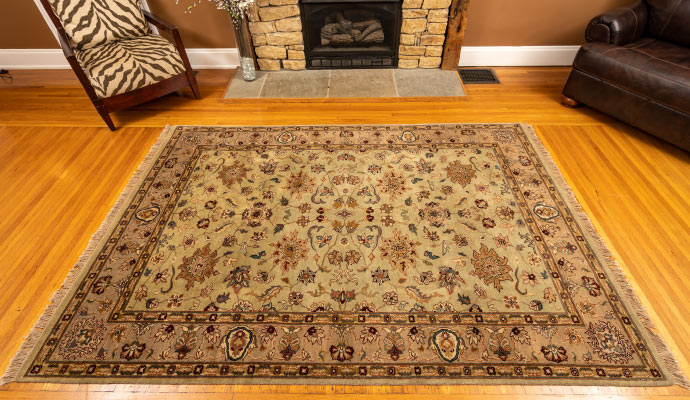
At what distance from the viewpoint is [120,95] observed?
108 inches

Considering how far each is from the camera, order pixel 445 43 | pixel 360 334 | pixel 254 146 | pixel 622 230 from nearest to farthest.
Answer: pixel 360 334 < pixel 622 230 < pixel 254 146 < pixel 445 43

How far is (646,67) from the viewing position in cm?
249

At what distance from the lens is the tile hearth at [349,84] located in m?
3.27

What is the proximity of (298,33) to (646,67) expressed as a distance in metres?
2.78

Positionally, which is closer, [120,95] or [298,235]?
[298,235]

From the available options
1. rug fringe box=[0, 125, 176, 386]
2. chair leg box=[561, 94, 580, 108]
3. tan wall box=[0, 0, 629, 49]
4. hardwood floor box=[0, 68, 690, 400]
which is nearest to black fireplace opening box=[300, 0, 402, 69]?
hardwood floor box=[0, 68, 690, 400]

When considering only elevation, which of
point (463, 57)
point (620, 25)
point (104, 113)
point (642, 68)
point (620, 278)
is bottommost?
point (620, 278)

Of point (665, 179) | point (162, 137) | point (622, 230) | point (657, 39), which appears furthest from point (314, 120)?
point (657, 39)

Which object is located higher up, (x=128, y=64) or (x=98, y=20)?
(x=98, y=20)

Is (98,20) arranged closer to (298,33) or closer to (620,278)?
(298,33)

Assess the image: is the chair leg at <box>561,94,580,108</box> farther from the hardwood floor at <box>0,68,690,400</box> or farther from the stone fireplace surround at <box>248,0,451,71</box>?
the stone fireplace surround at <box>248,0,451,71</box>

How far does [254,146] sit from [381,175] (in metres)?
0.99

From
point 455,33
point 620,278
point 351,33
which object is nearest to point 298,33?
point 351,33

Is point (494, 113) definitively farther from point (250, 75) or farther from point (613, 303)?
point (250, 75)
